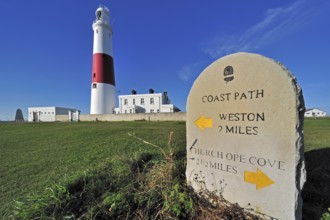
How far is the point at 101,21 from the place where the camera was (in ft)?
96.3

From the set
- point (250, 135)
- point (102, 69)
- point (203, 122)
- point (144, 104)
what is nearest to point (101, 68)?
point (102, 69)

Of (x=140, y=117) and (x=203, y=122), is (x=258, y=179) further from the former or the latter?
(x=140, y=117)

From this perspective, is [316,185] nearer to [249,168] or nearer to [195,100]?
[249,168]

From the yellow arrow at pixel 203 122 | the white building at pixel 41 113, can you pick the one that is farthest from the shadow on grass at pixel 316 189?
the white building at pixel 41 113

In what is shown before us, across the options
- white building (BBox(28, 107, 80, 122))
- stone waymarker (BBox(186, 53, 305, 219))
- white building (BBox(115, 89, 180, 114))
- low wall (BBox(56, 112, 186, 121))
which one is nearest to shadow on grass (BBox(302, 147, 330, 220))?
stone waymarker (BBox(186, 53, 305, 219))

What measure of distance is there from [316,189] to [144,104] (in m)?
39.5

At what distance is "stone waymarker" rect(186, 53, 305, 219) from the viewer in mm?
1947

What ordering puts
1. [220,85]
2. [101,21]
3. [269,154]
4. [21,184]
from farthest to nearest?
[101,21] < [21,184] < [220,85] < [269,154]

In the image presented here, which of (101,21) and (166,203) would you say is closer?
(166,203)

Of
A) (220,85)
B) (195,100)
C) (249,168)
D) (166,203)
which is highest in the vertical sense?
(220,85)

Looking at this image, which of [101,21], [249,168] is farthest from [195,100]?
[101,21]

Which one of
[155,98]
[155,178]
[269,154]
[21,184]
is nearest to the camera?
[269,154]

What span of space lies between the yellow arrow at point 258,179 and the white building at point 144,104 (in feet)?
123

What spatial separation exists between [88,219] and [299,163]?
2.63 metres
